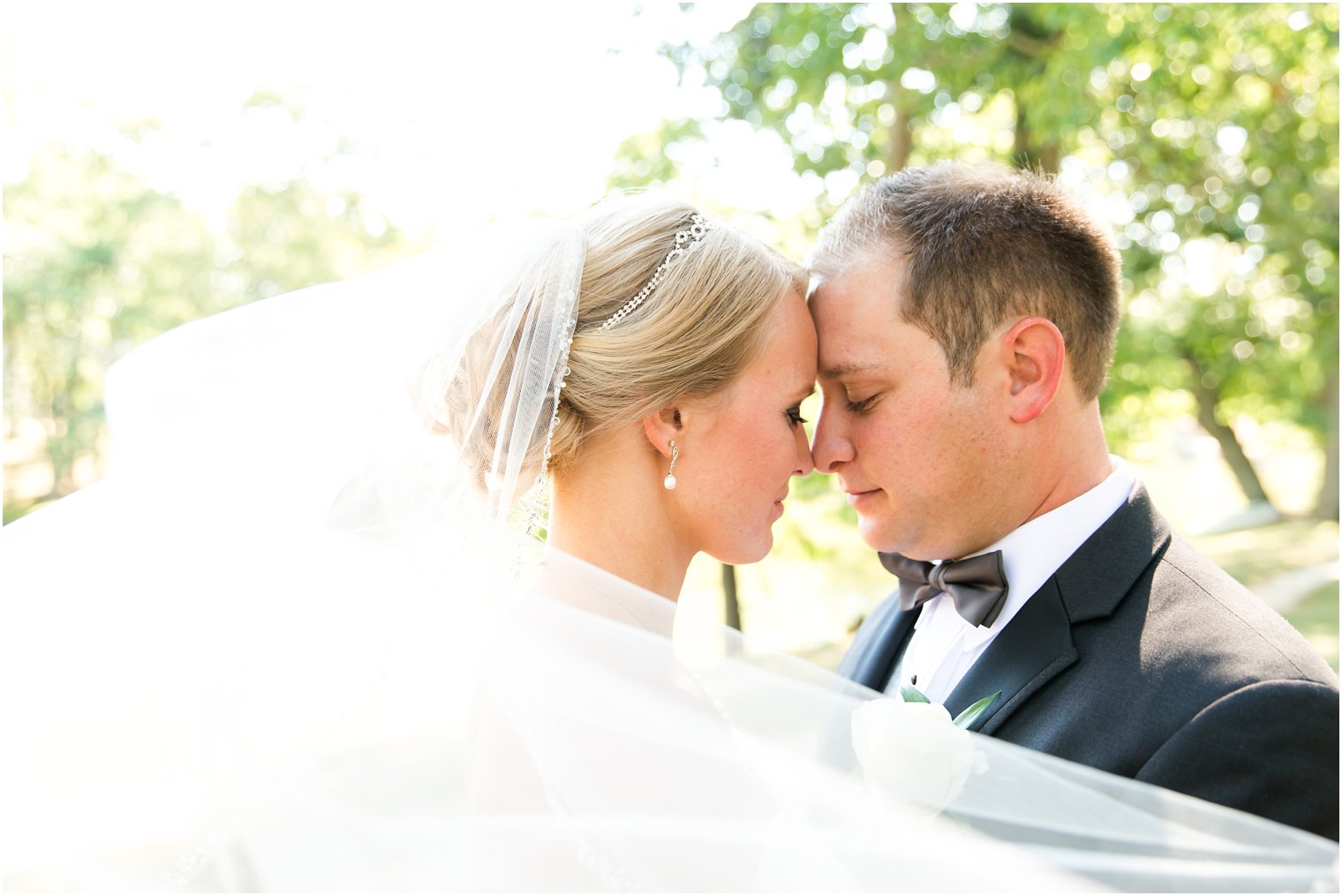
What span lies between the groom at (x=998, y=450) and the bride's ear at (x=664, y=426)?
1.76ft

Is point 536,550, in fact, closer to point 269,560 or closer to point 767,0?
point 269,560

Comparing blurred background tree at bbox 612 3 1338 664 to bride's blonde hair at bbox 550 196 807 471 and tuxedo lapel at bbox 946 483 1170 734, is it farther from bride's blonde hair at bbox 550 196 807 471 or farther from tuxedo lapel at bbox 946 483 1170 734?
bride's blonde hair at bbox 550 196 807 471

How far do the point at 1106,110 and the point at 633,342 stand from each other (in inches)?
276

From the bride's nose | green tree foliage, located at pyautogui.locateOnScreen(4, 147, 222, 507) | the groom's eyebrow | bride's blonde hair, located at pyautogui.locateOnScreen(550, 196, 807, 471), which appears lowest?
green tree foliage, located at pyautogui.locateOnScreen(4, 147, 222, 507)

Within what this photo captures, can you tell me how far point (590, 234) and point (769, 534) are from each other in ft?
2.88

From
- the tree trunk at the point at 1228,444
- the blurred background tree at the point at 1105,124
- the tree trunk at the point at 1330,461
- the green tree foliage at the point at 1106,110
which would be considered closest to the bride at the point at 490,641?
the blurred background tree at the point at 1105,124

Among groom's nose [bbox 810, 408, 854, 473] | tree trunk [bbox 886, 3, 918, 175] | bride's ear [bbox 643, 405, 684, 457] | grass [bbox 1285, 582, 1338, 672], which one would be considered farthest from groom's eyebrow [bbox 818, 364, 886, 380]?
grass [bbox 1285, 582, 1338, 672]

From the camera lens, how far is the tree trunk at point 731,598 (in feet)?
30.8

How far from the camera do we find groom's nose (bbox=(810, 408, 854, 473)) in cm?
294

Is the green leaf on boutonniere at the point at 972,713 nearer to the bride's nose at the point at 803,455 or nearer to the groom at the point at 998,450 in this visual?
the groom at the point at 998,450

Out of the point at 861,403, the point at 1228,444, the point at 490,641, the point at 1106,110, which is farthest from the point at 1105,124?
the point at 1228,444

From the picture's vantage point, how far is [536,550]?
246 cm

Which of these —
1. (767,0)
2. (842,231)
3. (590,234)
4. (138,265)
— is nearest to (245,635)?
(590,234)

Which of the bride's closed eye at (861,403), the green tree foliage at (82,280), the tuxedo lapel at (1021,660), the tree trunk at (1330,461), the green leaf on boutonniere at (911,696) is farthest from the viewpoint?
the tree trunk at (1330,461)
